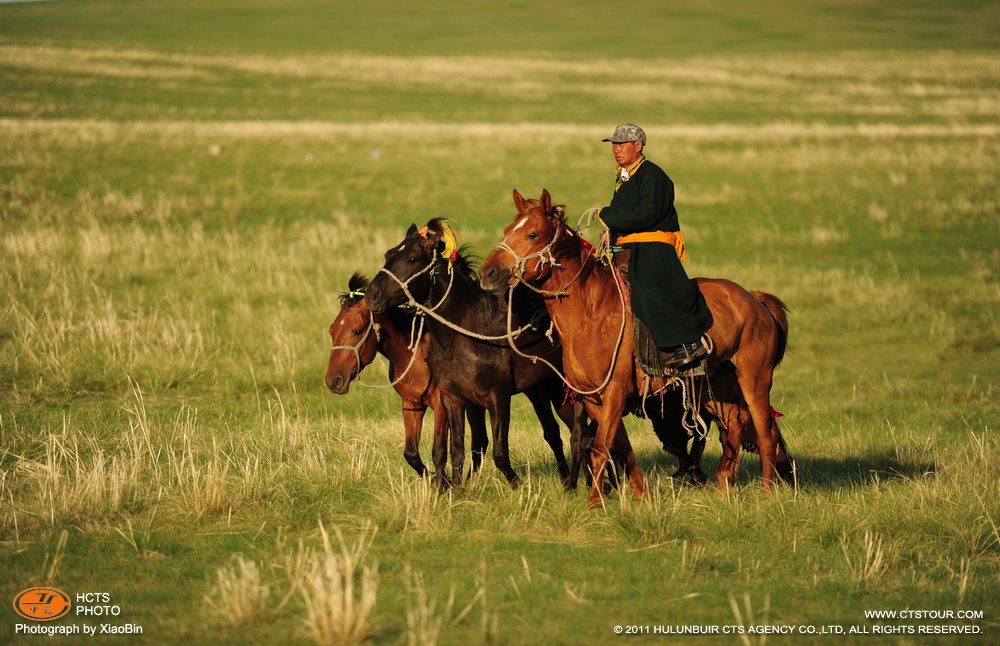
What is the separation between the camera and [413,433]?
9031 mm

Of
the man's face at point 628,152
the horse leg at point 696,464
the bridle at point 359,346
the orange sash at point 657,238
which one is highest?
the man's face at point 628,152

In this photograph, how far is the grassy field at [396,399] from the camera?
21.6 ft

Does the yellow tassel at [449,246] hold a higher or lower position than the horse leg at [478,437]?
higher

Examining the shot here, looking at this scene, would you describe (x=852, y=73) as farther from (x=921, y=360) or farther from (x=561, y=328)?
(x=561, y=328)

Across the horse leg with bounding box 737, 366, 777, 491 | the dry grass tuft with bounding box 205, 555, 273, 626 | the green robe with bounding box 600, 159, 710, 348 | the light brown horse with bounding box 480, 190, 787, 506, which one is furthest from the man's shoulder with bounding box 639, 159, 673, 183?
the dry grass tuft with bounding box 205, 555, 273, 626

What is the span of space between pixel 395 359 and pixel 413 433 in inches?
25.7

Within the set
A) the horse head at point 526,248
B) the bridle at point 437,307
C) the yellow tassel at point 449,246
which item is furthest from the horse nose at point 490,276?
the yellow tassel at point 449,246

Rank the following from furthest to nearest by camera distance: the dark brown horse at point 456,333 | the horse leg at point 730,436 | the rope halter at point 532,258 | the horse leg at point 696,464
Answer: the horse leg at point 696,464
the horse leg at point 730,436
the dark brown horse at point 456,333
the rope halter at point 532,258

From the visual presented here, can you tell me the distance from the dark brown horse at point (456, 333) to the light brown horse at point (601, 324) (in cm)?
50

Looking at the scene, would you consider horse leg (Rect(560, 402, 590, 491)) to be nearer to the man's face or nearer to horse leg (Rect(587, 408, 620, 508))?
horse leg (Rect(587, 408, 620, 508))

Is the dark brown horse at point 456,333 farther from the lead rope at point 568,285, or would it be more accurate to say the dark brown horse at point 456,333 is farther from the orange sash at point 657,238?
the orange sash at point 657,238

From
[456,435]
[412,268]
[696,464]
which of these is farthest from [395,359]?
[696,464]

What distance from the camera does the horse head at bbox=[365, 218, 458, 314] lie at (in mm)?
8352

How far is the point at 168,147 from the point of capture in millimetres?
33812
